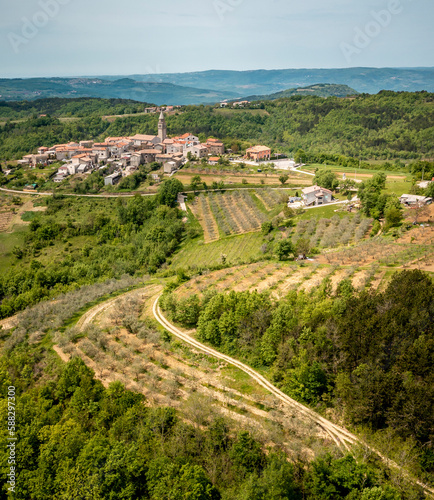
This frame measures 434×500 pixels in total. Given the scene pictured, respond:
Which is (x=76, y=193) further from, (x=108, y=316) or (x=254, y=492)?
(x=254, y=492)

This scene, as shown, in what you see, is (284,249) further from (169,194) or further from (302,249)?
(169,194)

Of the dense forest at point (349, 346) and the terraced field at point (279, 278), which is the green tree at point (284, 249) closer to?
the terraced field at point (279, 278)

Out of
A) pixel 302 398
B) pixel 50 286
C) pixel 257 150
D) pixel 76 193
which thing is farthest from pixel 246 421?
pixel 257 150

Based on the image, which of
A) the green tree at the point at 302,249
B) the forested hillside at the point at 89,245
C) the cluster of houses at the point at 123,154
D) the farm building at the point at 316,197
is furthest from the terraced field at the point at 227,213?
the cluster of houses at the point at 123,154

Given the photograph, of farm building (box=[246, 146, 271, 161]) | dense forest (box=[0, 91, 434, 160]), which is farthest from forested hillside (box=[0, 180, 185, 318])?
dense forest (box=[0, 91, 434, 160])

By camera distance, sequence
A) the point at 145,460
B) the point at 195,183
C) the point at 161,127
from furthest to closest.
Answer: the point at 161,127 < the point at 195,183 < the point at 145,460

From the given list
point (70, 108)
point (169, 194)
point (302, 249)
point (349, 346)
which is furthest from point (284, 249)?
point (70, 108)
